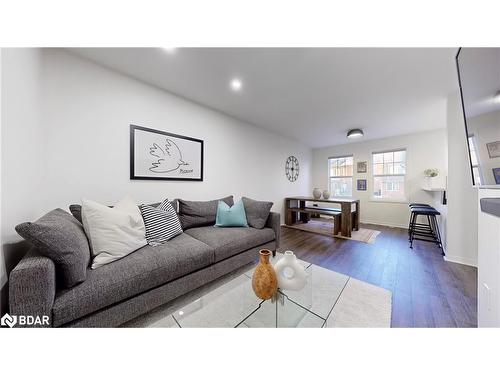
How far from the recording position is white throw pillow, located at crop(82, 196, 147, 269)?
3.89 ft

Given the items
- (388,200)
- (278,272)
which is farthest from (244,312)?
(388,200)

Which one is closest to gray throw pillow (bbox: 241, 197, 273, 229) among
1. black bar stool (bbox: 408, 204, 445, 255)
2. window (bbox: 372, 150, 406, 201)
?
black bar stool (bbox: 408, 204, 445, 255)

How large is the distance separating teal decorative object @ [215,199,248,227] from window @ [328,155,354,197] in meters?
4.00

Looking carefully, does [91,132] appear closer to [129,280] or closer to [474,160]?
[129,280]

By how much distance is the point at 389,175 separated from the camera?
4.22 m

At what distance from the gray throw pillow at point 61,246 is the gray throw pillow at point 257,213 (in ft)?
5.24

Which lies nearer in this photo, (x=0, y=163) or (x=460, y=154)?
(x=0, y=163)

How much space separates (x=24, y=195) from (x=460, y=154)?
447 centimetres

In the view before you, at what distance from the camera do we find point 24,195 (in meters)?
1.15

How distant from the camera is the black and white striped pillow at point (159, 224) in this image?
5.12ft

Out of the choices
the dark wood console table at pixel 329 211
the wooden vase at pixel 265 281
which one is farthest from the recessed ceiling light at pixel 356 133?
the wooden vase at pixel 265 281

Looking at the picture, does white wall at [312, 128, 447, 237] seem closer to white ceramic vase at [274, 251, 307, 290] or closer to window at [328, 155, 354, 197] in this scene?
window at [328, 155, 354, 197]

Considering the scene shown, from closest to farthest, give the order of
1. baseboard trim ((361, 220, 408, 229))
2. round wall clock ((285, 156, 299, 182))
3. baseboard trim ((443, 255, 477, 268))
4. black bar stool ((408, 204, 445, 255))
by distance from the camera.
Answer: baseboard trim ((443, 255, 477, 268)) → black bar stool ((408, 204, 445, 255)) → baseboard trim ((361, 220, 408, 229)) → round wall clock ((285, 156, 299, 182))
